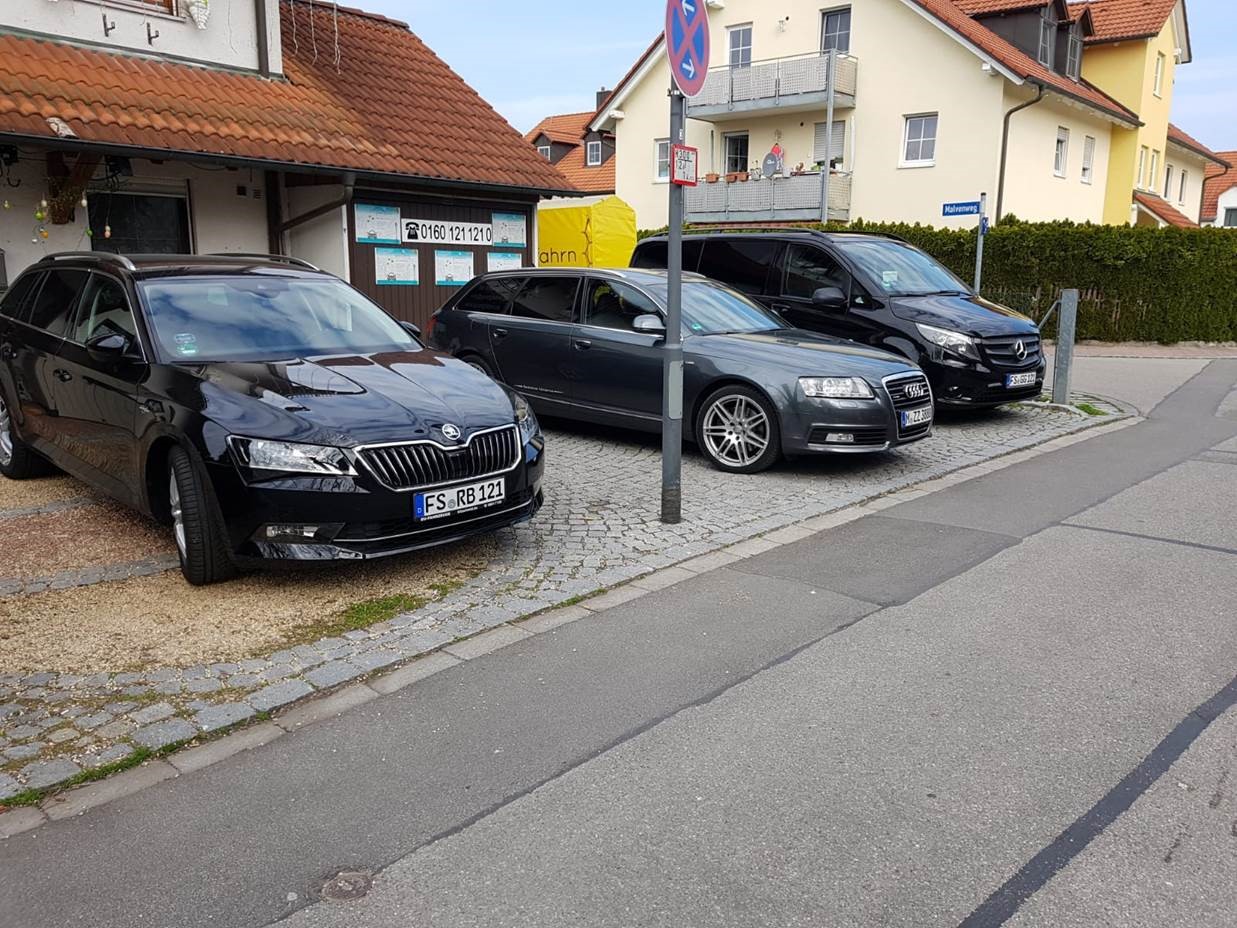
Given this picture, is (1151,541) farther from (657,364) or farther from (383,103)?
(383,103)

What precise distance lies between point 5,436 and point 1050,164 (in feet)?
97.7

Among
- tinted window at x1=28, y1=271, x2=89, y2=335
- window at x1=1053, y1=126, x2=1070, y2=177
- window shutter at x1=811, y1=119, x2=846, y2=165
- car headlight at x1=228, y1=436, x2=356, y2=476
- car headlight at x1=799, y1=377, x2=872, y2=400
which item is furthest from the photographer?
window shutter at x1=811, y1=119, x2=846, y2=165

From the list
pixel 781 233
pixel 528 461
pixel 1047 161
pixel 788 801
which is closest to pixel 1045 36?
pixel 1047 161

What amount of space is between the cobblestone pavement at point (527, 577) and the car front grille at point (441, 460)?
63 centimetres

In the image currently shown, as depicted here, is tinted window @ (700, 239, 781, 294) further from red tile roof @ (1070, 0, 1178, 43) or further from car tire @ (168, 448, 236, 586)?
red tile roof @ (1070, 0, 1178, 43)

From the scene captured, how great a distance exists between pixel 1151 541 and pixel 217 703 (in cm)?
566

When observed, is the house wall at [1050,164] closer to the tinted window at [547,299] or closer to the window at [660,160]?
the window at [660,160]

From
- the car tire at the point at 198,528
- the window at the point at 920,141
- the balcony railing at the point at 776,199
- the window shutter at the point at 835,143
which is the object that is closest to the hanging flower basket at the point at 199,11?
the car tire at the point at 198,528

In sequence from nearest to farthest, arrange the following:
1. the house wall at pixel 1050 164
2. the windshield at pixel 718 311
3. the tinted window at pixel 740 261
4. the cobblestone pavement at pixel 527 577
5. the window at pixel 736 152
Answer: the cobblestone pavement at pixel 527 577 → the windshield at pixel 718 311 → the tinted window at pixel 740 261 → the house wall at pixel 1050 164 → the window at pixel 736 152

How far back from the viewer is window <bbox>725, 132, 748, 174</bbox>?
110 feet

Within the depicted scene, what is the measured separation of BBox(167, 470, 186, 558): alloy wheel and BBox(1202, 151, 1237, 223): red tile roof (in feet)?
188

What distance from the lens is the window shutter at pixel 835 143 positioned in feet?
101

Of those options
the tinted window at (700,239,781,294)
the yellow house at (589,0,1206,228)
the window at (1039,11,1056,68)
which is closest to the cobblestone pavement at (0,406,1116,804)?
the tinted window at (700,239,781,294)

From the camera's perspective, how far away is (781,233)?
11453 millimetres
